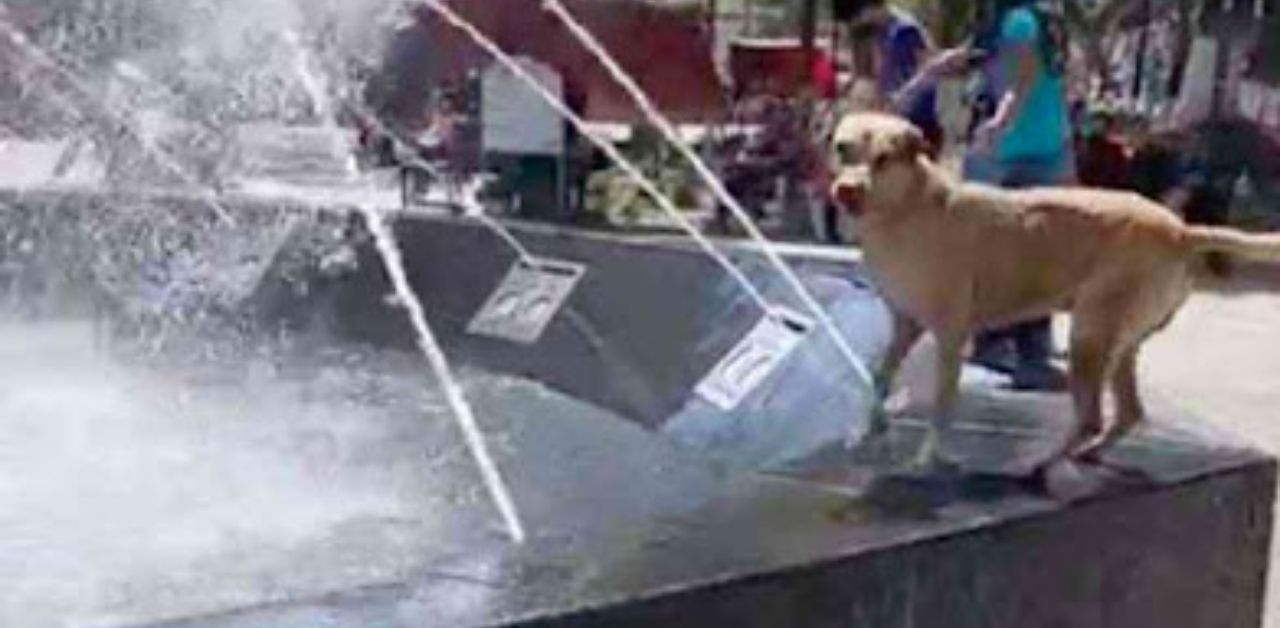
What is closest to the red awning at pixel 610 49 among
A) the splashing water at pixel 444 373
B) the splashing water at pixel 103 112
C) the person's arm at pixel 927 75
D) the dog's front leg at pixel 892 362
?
the splashing water at pixel 103 112

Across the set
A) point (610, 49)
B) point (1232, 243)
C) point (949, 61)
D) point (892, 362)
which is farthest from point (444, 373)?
point (610, 49)

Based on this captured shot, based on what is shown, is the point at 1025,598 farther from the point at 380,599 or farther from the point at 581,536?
the point at 380,599

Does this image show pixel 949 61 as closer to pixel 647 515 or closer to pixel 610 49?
pixel 610 49

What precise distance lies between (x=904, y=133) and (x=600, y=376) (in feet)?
7.03

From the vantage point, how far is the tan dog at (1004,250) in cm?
448

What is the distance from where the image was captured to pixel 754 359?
18.6 ft

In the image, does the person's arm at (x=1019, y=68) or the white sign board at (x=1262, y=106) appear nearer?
the person's arm at (x=1019, y=68)

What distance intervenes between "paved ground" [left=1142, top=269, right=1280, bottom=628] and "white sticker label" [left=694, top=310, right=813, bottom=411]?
2.70 m

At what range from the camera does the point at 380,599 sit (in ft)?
11.9

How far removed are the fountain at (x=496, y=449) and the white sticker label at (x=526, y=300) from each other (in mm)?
11

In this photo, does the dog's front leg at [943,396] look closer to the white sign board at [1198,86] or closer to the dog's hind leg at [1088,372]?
the dog's hind leg at [1088,372]

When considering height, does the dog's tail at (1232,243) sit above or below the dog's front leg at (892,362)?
above

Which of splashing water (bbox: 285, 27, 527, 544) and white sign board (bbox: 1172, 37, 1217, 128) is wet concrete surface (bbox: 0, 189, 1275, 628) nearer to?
splashing water (bbox: 285, 27, 527, 544)

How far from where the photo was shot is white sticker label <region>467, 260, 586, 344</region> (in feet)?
22.5
